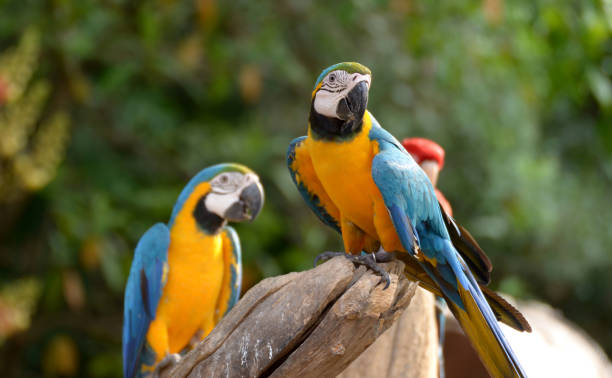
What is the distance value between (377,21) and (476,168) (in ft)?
3.95

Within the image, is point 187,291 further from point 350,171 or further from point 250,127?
point 250,127

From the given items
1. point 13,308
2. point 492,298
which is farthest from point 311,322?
point 13,308

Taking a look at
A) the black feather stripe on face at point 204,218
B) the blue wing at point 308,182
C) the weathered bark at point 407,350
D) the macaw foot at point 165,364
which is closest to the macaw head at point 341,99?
the blue wing at point 308,182

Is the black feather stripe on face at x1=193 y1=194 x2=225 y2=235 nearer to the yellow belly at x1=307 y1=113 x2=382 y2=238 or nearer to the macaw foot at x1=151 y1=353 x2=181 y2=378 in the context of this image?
the macaw foot at x1=151 y1=353 x2=181 y2=378

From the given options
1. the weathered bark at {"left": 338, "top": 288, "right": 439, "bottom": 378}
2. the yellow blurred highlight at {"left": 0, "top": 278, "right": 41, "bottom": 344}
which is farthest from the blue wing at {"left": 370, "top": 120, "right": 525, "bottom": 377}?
the yellow blurred highlight at {"left": 0, "top": 278, "right": 41, "bottom": 344}

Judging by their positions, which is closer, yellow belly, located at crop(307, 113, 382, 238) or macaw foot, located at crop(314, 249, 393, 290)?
macaw foot, located at crop(314, 249, 393, 290)

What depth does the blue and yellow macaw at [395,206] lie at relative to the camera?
49.5 inches

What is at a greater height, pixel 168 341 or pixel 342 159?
pixel 342 159

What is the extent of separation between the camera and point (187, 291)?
1754mm

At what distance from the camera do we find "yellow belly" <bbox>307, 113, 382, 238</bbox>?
136cm

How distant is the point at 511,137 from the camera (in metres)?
4.04

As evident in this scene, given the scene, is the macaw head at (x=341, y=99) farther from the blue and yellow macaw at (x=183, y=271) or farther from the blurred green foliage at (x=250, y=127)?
the blurred green foliage at (x=250, y=127)

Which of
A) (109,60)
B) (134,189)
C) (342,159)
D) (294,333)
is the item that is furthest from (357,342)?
(109,60)

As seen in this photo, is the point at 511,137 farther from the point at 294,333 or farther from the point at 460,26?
the point at 294,333
